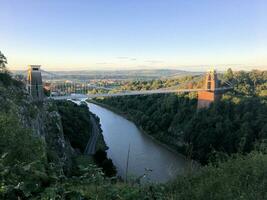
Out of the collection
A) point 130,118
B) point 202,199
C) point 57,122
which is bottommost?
point 130,118

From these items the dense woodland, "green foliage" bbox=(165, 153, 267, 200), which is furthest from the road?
"green foliage" bbox=(165, 153, 267, 200)

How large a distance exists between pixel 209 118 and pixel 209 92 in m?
4.11

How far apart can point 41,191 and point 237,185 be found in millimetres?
1240

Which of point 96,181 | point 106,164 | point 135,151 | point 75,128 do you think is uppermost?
point 96,181

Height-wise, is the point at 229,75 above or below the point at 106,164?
above

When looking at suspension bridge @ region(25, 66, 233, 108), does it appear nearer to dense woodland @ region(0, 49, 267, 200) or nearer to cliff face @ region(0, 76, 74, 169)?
cliff face @ region(0, 76, 74, 169)

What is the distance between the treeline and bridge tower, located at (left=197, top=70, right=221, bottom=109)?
63cm

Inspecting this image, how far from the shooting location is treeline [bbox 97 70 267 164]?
13423 millimetres

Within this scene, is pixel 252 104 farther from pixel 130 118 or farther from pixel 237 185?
pixel 237 185

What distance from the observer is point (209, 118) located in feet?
54.1

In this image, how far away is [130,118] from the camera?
23.7 metres

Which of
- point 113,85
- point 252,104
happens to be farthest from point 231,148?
point 113,85

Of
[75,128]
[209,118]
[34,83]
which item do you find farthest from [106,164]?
[209,118]

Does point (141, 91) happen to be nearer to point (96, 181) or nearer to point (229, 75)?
point (229, 75)
